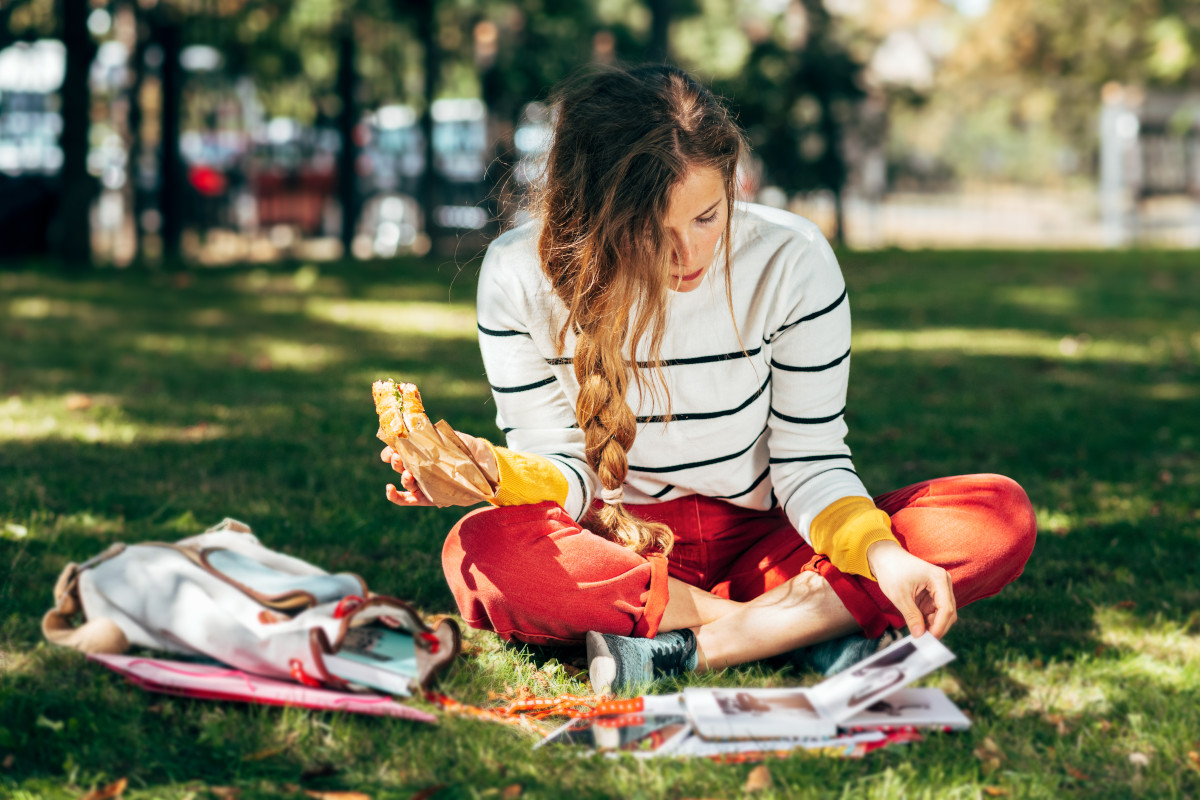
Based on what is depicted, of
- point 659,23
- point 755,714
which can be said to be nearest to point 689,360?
point 755,714

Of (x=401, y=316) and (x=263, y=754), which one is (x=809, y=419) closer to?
(x=263, y=754)

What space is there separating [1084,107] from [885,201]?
14.2m

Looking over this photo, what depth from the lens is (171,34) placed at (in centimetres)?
1140

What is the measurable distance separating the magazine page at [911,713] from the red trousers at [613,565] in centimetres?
20

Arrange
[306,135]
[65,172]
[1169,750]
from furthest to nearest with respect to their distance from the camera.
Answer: [306,135] → [65,172] → [1169,750]

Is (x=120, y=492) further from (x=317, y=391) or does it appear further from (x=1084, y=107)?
(x=1084, y=107)

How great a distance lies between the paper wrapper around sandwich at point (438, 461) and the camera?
216cm

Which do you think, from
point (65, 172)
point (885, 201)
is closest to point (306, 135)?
point (65, 172)

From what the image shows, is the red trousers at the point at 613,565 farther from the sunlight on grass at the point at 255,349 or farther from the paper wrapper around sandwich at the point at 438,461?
the sunlight on grass at the point at 255,349

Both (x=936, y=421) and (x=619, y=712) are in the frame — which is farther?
(x=936, y=421)

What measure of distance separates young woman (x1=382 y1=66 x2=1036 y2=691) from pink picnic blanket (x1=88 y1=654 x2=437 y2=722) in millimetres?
376

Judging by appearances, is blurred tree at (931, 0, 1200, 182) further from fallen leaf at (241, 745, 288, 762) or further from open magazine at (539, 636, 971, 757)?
fallen leaf at (241, 745, 288, 762)

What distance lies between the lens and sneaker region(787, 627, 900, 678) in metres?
2.52

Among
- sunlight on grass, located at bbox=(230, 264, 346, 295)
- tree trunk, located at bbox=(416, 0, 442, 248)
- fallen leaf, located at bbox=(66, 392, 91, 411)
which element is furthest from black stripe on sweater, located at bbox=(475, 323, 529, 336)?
→ tree trunk, located at bbox=(416, 0, 442, 248)
